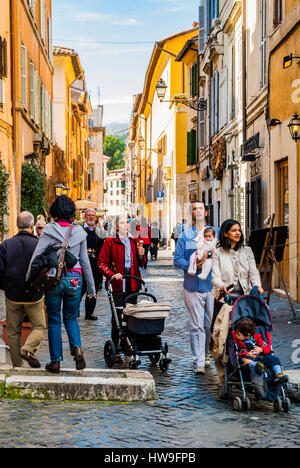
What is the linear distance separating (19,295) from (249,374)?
7.62 ft

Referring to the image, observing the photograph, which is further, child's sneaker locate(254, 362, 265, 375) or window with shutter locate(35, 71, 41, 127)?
window with shutter locate(35, 71, 41, 127)

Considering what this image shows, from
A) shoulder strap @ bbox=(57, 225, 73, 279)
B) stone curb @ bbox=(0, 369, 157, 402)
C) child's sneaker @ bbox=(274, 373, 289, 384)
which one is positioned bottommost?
stone curb @ bbox=(0, 369, 157, 402)

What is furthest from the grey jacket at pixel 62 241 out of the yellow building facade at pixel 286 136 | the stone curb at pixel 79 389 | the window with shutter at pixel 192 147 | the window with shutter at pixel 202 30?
the window with shutter at pixel 192 147

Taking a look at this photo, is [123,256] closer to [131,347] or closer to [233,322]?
[131,347]

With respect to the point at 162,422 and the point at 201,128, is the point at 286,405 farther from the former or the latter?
the point at 201,128

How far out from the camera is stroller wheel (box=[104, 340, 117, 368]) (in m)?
8.29

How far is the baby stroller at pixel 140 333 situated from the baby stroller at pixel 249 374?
1297mm

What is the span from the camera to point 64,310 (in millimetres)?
7270

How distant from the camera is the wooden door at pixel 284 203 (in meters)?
15.4

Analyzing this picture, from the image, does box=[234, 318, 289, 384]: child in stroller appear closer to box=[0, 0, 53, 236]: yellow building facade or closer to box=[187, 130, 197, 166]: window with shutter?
box=[0, 0, 53, 236]: yellow building facade

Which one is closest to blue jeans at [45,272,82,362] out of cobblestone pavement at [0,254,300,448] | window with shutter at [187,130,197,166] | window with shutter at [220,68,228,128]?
cobblestone pavement at [0,254,300,448]

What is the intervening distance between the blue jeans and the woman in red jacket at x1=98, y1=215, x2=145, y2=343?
1.47 m

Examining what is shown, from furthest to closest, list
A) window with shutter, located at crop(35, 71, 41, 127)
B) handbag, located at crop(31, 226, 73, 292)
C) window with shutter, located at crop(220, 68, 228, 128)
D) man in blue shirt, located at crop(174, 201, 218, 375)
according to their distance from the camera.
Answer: window with shutter, located at crop(35, 71, 41, 127) → window with shutter, located at crop(220, 68, 228, 128) → man in blue shirt, located at crop(174, 201, 218, 375) → handbag, located at crop(31, 226, 73, 292)

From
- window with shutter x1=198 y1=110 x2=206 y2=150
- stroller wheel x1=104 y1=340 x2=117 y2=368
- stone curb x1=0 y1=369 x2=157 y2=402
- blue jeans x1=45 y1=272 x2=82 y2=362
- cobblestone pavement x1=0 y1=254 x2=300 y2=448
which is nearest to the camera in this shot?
cobblestone pavement x1=0 y1=254 x2=300 y2=448
